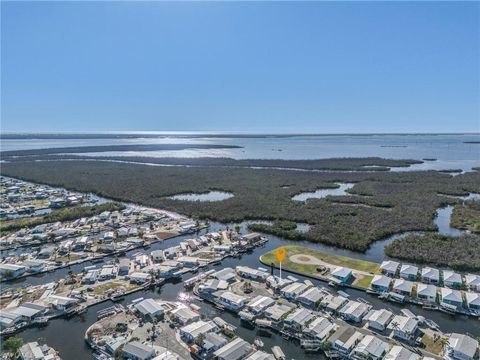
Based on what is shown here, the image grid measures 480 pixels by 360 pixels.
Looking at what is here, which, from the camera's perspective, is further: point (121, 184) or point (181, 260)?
point (121, 184)

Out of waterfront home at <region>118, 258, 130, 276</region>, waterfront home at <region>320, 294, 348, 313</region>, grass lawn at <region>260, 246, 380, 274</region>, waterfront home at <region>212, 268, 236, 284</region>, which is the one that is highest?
waterfront home at <region>118, 258, 130, 276</region>

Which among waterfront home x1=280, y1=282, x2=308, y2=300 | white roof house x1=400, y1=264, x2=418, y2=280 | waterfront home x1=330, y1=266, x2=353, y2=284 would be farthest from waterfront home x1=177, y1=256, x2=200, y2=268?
white roof house x1=400, y1=264, x2=418, y2=280

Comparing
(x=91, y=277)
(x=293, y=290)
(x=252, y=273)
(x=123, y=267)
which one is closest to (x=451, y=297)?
(x=293, y=290)

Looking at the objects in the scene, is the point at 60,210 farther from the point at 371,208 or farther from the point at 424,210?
the point at 424,210

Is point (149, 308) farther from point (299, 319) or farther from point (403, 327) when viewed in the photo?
point (403, 327)

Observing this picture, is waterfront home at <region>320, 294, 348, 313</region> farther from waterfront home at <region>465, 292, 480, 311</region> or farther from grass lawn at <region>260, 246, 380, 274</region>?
waterfront home at <region>465, 292, 480, 311</region>

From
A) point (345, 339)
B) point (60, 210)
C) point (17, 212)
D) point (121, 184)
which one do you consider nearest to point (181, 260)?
point (345, 339)
